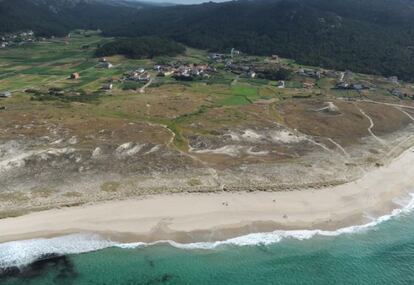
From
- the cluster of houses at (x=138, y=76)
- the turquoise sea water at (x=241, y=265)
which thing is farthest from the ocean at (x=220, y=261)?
the cluster of houses at (x=138, y=76)

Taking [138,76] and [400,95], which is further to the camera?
[138,76]

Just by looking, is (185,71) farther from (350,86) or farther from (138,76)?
(350,86)

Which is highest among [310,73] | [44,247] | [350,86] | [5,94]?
[44,247]

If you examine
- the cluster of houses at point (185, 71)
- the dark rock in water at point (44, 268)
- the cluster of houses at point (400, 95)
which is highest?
the dark rock in water at point (44, 268)

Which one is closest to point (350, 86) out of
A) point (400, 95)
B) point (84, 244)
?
point (400, 95)

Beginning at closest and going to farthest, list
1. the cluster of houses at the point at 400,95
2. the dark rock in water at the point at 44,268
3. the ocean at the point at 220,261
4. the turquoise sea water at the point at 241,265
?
1. the dark rock in water at the point at 44,268
2. the turquoise sea water at the point at 241,265
3. the ocean at the point at 220,261
4. the cluster of houses at the point at 400,95

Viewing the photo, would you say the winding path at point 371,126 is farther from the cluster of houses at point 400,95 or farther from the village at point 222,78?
the cluster of houses at point 400,95

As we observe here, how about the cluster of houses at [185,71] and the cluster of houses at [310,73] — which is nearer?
the cluster of houses at [185,71]
